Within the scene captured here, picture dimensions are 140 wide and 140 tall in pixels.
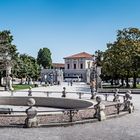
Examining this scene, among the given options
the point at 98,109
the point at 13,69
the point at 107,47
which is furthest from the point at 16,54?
the point at 98,109

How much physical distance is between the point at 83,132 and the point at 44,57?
13119 cm

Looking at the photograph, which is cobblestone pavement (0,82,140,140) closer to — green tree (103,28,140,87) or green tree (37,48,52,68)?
green tree (103,28,140,87)

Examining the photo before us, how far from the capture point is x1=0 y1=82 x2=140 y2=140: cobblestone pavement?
14.8 m

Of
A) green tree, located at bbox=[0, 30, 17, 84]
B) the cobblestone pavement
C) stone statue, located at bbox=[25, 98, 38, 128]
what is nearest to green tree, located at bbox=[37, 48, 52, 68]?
green tree, located at bbox=[0, 30, 17, 84]

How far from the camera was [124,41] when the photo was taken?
60.6 metres

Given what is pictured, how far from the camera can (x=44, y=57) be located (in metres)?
147

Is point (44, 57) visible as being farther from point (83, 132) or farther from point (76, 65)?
point (83, 132)

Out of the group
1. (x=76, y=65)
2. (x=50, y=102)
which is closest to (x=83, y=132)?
(x=50, y=102)

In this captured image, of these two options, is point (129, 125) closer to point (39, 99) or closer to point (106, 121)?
point (106, 121)

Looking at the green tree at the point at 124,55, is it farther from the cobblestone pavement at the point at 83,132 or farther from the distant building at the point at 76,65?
the distant building at the point at 76,65

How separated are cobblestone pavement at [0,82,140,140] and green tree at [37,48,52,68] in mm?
128015

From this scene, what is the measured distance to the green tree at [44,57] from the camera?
146 meters

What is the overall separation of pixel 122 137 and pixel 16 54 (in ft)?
187

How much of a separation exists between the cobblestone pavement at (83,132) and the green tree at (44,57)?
128 metres
